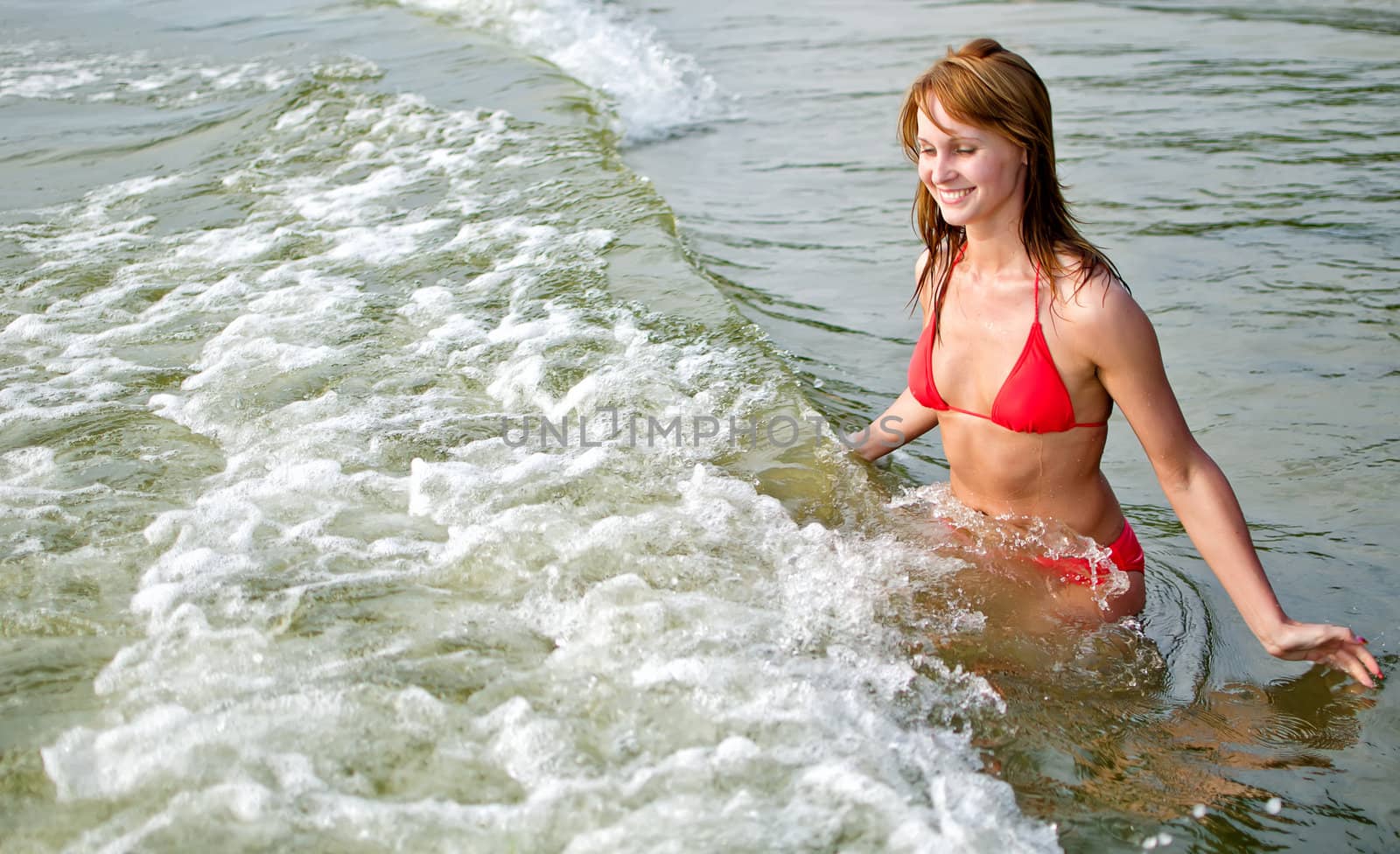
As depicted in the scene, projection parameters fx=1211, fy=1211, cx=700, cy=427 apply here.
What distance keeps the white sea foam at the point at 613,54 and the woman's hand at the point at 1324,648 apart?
24.1ft

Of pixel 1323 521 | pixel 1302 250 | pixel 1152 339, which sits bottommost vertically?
pixel 1323 521

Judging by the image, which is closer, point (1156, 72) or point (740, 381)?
point (740, 381)

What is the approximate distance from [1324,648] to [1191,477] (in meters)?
0.56

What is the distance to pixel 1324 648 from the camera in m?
3.18

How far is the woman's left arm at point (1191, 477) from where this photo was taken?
314 centimetres

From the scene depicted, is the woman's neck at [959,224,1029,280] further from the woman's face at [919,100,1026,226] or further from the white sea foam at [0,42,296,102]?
the white sea foam at [0,42,296,102]

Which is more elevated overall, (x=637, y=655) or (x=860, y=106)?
(x=860, y=106)

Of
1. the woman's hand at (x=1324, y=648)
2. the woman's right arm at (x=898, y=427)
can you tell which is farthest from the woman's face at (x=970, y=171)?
the woman's hand at (x=1324, y=648)

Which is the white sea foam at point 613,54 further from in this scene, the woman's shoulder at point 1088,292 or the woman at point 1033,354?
the woman's shoulder at point 1088,292

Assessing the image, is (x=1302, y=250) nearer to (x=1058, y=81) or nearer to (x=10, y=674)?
(x=1058, y=81)

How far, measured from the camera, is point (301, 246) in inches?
280

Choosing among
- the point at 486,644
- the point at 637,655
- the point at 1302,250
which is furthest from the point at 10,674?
the point at 1302,250

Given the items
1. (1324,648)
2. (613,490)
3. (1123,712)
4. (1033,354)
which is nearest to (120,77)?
(613,490)

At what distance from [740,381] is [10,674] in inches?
119
